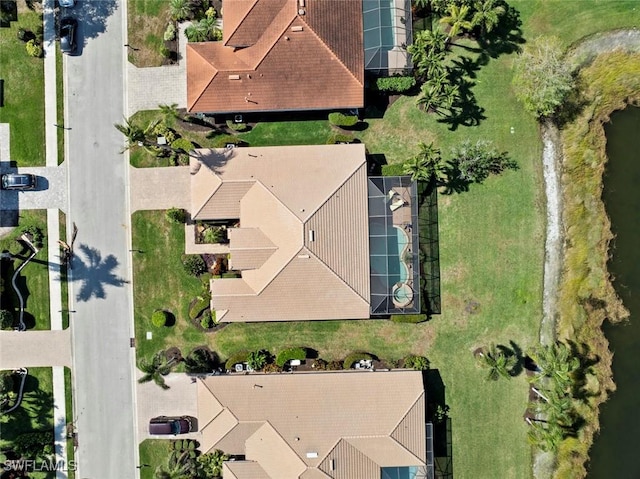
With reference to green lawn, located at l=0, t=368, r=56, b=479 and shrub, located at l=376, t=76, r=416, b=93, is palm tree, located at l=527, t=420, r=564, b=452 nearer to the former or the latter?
shrub, located at l=376, t=76, r=416, b=93

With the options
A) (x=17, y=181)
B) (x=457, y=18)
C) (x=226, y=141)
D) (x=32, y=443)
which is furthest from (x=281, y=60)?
(x=32, y=443)

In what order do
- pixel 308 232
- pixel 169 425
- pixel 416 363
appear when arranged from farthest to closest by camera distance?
pixel 169 425 → pixel 416 363 → pixel 308 232

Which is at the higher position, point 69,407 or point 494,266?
point 494,266

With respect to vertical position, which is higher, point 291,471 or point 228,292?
point 228,292

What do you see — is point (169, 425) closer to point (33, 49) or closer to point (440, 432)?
Result: point (440, 432)

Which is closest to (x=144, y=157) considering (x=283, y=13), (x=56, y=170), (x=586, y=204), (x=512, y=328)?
(x=56, y=170)

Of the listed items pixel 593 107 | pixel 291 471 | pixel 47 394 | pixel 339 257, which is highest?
pixel 593 107

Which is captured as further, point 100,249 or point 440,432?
point 100,249

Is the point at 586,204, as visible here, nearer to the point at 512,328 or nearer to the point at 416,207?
the point at 512,328
